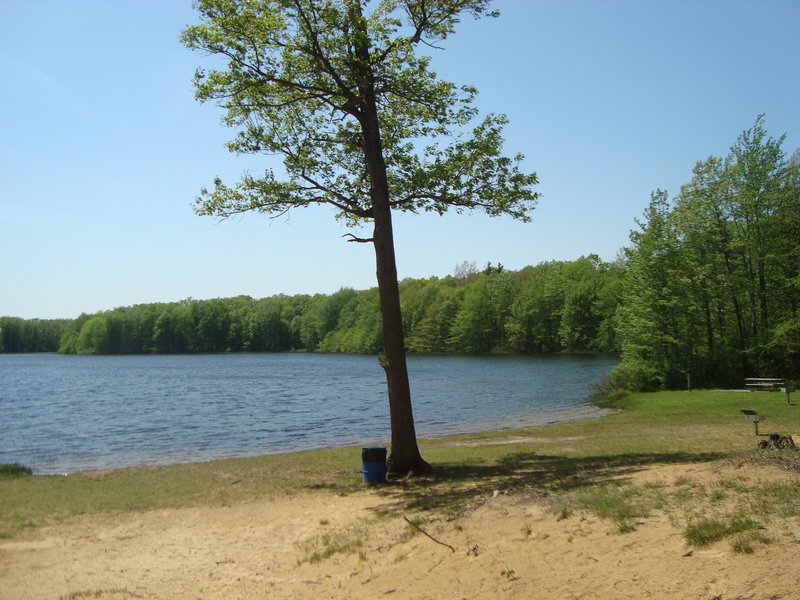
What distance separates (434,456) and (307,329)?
12573cm

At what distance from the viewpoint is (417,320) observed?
120625mm

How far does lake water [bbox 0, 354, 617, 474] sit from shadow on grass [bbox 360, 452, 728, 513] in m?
10.7

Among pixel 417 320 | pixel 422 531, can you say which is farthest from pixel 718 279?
pixel 417 320

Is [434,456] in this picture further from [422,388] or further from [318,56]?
[422,388]

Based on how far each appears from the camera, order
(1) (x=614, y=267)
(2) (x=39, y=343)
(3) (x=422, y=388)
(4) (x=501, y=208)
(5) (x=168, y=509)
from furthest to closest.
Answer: (2) (x=39, y=343)
(1) (x=614, y=267)
(3) (x=422, y=388)
(4) (x=501, y=208)
(5) (x=168, y=509)

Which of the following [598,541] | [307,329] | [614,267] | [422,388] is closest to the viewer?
[598,541]

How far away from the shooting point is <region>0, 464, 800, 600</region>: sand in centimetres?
556

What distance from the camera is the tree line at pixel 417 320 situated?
96000 millimetres

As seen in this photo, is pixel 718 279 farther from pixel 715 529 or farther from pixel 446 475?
pixel 715 529

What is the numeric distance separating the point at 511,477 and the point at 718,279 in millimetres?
31580

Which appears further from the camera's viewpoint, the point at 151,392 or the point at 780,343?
the point at 151,392

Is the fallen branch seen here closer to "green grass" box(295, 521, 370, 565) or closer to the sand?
the sand

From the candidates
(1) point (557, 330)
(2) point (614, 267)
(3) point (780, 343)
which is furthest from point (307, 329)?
(3) point (780, 343)

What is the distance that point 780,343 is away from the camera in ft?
112
